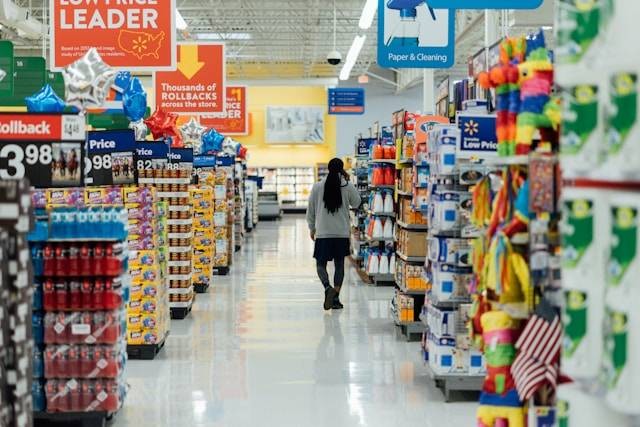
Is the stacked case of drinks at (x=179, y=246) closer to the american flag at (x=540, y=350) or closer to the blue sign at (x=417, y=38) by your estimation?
the blue sign at (x=417, y=38)

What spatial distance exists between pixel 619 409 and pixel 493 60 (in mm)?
3009

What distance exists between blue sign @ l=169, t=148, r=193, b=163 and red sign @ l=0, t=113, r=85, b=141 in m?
5.11

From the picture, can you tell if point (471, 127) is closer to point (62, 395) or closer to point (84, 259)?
point (84, 259)

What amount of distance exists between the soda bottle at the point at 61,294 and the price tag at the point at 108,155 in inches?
85.3

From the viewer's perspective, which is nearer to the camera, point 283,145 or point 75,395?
point 75,395

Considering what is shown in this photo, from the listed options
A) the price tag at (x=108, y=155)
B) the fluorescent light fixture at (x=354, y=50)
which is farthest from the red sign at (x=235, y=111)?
the price tag at (x=108, y=155)

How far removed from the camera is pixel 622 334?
9.25 feet

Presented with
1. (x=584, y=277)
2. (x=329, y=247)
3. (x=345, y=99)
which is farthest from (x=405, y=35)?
(x=345, y=99)

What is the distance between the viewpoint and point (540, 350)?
154 inches

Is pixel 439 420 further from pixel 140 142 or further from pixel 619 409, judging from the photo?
pixel 140 142

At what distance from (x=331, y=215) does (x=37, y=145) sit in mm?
5405

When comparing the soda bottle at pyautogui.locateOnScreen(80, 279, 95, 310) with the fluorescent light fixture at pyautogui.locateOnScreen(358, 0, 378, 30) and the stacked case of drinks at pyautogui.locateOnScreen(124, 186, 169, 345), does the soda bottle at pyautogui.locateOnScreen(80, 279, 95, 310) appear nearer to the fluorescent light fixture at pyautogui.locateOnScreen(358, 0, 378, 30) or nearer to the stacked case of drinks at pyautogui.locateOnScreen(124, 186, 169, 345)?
the stacked case of drinks at pyautogui.locateOnScreen(124, 186, 169, 345)

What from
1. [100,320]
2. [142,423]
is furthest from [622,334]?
[142,423]

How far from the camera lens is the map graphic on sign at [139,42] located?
29.6 feet
